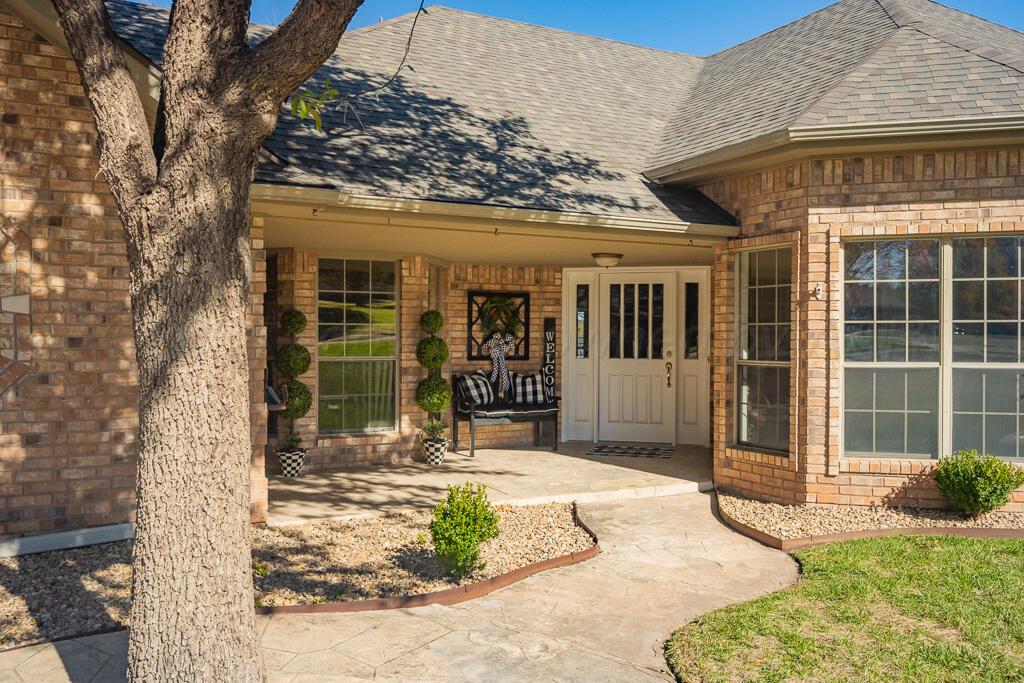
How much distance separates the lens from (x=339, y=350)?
9.83 m

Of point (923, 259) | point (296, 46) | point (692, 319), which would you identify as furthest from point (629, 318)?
point (296, 46)

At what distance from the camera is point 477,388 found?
35.0 ft

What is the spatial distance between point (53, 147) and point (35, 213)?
520mm

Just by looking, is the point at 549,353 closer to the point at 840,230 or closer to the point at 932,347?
the point at 840,230

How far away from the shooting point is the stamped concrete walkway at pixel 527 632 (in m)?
3.95

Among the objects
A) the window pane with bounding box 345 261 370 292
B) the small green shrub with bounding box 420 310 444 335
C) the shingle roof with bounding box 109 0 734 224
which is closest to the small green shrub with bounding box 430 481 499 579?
the shingle roof with bounding box 109 0 734 224

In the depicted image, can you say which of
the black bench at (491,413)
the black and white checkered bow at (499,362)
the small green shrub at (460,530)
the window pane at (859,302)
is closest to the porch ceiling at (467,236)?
the black and white checkered bow at (499,362)

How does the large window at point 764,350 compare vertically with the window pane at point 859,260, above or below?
below

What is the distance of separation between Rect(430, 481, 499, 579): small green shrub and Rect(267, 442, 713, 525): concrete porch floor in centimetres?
204

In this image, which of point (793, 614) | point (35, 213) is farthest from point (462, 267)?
point (793, 614)

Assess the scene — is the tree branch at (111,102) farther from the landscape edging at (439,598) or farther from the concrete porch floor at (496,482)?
the concrete porch floor at (496,482)

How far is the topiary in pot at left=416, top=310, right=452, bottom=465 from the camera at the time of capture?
9938mm

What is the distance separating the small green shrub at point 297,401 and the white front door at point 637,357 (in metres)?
4.33

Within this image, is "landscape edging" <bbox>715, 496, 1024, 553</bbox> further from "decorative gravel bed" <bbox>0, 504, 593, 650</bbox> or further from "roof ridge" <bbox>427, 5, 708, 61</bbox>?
"roof ridge" <bbox>427, 5, 708, 61</bbox>
